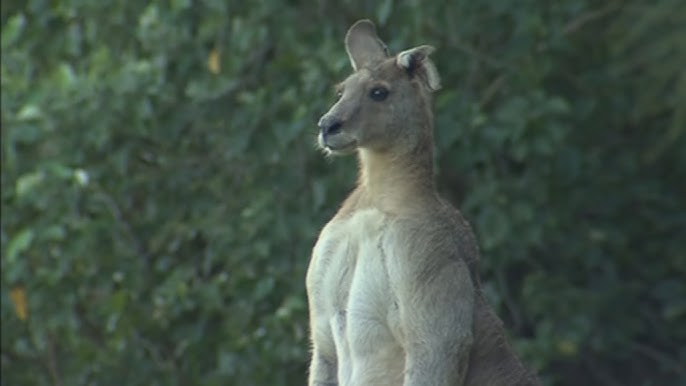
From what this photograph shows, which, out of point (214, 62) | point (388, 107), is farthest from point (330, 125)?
point (214, 62)

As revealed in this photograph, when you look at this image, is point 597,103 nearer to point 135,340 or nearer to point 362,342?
point 135,340

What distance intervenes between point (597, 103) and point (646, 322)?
60.4 inches

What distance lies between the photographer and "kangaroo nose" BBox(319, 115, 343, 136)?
659 cm

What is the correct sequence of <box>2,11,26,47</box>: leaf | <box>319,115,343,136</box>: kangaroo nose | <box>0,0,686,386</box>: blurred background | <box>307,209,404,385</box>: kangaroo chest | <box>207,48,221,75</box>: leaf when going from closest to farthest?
<box>319,115,343,136</box>: kangaroo nose → <box>307,209,404,385</box>: kangaroo chest → <box>2,11,26,47</box>: leaf → <box>0,0,686,386</box>: blurred background → <box>207,48,221,75</box>: leaf

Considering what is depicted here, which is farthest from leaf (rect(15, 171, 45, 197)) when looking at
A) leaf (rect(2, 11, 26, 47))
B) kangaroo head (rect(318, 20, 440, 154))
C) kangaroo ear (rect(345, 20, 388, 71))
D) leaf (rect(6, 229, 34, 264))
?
kangaroo head (rect(318, 20, 440, 154))

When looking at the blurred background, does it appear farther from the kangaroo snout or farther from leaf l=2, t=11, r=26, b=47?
the kangaroo snout

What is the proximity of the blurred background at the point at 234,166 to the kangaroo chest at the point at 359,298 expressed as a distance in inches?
174

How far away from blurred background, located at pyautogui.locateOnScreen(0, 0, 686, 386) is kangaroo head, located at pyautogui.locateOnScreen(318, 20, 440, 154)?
14.3 feet

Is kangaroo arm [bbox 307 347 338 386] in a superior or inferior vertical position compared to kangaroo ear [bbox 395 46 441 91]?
inferior

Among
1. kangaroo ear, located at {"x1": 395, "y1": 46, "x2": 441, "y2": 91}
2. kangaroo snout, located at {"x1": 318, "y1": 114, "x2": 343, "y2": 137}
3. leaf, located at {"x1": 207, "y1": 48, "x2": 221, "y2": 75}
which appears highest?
leaf, located at {"x1": 207, "y1": 48, "x2": 221, "y2": 75}

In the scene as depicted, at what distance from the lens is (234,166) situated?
12.2m

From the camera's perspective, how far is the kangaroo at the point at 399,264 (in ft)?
21.8

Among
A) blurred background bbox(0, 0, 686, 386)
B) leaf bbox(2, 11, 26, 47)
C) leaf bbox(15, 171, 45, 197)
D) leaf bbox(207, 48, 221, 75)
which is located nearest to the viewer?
leaf bbox(15, 171, 45, 197)

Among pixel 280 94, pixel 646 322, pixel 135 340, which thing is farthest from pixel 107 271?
pixel 646 322
